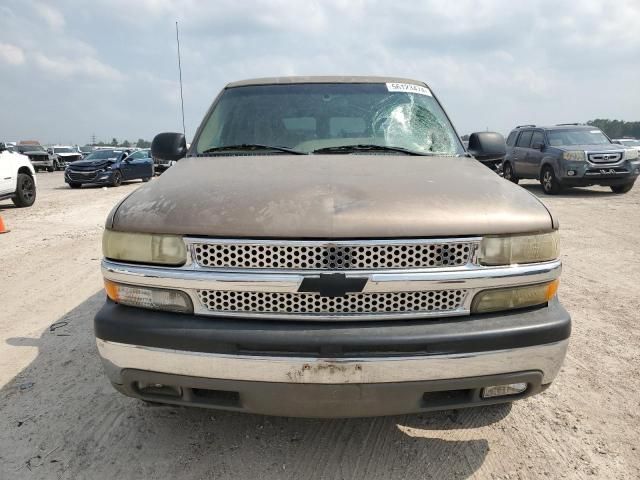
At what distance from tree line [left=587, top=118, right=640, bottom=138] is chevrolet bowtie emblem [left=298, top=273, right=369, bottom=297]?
256ft

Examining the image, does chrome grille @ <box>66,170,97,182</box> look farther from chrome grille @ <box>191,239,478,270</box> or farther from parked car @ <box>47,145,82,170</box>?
chrome grille @ <box>191,239,478,270</box>

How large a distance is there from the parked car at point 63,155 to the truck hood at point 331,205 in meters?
34.4

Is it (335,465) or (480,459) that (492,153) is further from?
(335,465)

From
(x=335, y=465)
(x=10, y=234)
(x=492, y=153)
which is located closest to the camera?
(x=335, y=465)

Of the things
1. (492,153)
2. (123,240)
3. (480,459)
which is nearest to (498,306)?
(480,459)

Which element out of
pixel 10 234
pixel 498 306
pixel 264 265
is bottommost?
pixel 10 234

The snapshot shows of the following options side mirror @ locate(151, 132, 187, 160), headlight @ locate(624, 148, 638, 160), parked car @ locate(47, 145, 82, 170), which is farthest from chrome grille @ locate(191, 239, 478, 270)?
parked car @ locate(47, 145, 82, 170)

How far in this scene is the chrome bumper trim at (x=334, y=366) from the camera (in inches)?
73.8

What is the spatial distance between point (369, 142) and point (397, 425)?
173 centimetres

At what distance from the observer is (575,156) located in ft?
41.8

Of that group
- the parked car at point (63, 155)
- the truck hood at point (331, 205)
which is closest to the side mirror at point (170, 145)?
the truck hood at point (331, 205)

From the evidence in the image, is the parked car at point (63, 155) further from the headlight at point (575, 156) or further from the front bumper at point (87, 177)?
the headlight at point (575, 156)

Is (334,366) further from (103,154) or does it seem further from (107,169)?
(103,154)

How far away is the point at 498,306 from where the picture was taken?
2047 millimetres
